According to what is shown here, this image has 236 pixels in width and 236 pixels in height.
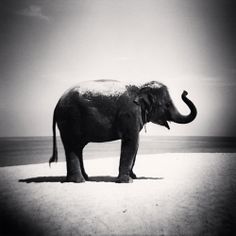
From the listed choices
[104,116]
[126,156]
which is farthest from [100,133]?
[126,156]

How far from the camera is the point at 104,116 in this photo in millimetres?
5676

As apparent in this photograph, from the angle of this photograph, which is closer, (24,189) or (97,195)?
(97,195)

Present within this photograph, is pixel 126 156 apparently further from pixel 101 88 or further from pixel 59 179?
pixel 59 179

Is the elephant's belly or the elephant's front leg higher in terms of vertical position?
the elephant's belly

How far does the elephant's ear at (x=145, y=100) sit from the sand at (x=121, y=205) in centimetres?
117

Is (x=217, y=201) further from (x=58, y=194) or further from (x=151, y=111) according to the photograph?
(x=58, y=194)

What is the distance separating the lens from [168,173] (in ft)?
22.2

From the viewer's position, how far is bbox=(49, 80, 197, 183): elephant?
5.67 m

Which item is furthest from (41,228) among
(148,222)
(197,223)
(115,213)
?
(197,223)

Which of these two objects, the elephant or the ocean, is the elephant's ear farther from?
the ocean

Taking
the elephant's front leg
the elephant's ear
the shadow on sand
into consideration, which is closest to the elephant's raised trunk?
the elephant's ear

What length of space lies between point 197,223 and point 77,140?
226 cm

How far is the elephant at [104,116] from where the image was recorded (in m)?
5.67

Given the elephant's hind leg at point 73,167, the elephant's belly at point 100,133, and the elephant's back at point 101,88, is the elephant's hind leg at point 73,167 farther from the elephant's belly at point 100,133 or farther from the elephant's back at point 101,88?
the elephant's back at point 101,88
